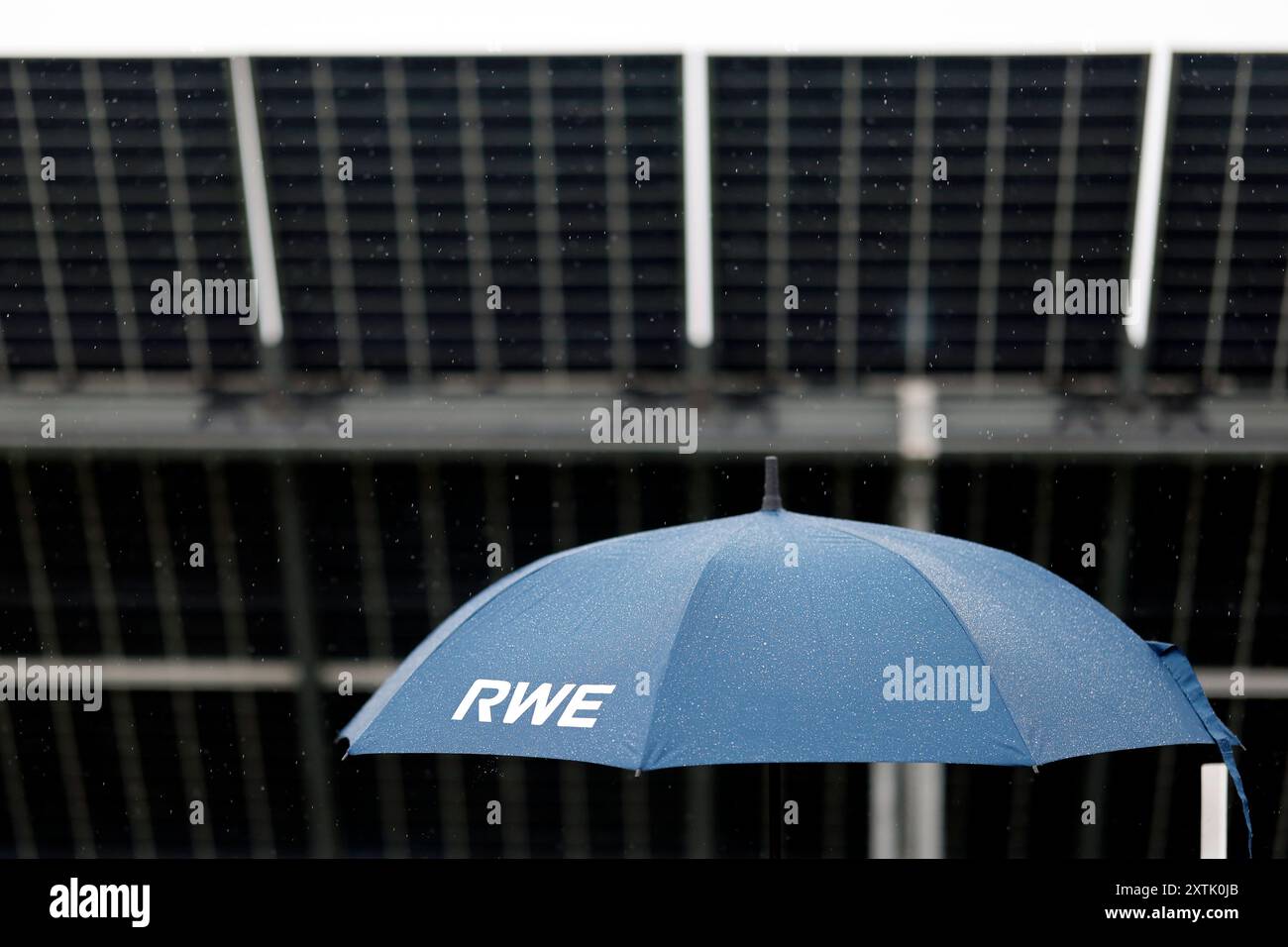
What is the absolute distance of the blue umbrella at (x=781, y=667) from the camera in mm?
2549

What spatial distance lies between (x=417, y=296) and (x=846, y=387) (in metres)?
2.04

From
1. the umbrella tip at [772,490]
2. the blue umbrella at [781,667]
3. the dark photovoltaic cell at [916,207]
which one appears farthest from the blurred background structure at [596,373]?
the blue umbrella at [781,667]

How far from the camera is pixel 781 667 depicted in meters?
2.62

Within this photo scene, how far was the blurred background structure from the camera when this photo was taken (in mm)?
6059

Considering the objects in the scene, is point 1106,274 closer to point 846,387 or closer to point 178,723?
point 846,387

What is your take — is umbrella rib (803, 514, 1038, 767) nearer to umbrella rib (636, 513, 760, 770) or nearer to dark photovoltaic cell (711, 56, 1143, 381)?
umbrella rib (636, 513, 760, 770)

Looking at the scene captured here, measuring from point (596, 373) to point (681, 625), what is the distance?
150 inches

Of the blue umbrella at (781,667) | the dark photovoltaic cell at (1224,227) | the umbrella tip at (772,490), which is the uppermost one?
the dark photovoltaic cell at (1224,227)

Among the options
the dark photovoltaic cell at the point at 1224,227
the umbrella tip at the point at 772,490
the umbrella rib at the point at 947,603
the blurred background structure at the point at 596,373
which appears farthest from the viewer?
the blurred background structure at the point at 596,373

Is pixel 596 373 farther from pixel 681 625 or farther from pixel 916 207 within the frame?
pixel 681 625

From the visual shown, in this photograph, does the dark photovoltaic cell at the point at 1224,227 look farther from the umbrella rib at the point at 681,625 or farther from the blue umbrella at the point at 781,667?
the umbrella rib at the point at 681,625
